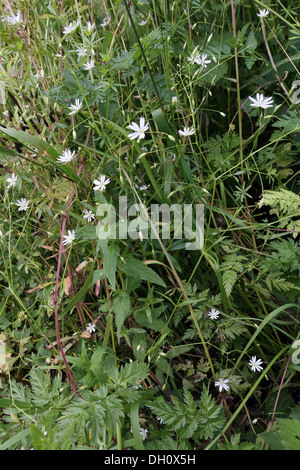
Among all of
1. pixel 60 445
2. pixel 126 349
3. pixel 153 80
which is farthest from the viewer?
pixel 126 349

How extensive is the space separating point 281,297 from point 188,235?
356mm

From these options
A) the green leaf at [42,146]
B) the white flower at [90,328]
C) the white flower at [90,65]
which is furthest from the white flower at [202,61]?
the white flower at [90,328]

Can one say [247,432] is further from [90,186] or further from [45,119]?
[45,119]

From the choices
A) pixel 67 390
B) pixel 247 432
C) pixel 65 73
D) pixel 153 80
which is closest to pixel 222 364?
pixel 247 432

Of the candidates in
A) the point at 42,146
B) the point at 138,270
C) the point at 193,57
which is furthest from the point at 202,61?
the point at 138,270

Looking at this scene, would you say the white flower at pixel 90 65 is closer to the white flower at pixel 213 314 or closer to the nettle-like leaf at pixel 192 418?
the white flower at pixel 213 314

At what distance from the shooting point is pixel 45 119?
4.50ft

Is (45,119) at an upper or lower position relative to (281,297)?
upper

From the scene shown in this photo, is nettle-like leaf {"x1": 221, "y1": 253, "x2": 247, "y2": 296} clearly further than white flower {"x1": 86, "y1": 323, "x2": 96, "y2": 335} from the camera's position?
No

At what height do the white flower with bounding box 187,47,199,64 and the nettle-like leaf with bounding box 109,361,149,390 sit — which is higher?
the white flower with bounding box 187,47,199,64

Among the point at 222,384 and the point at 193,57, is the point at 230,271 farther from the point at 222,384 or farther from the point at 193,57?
the point at 193,57

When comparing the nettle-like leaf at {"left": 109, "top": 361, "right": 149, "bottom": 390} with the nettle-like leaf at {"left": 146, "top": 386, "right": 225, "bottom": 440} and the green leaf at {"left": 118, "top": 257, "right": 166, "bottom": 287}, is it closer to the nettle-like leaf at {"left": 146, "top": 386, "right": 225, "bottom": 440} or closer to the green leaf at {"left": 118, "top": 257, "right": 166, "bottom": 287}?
the nettle-like leaf at {"left": 146, "top": 386, "right": 225, "bottom": 440}

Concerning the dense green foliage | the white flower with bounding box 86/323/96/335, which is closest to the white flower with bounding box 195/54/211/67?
the dense green foliage

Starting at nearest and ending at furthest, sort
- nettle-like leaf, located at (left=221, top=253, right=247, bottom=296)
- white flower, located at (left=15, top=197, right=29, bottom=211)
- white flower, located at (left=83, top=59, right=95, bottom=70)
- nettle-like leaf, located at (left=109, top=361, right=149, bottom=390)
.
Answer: nettle-like leaf, located at (left=109, top=361, right=149, bottom=390) → nettle-like leaf, located at (left=221, top=253, right=247, bottom=296) → white flower, located at (left=83, top=59, right=95, bottom=70) → white flower, located at (left=15, top=197, right=29, bottom=211)
